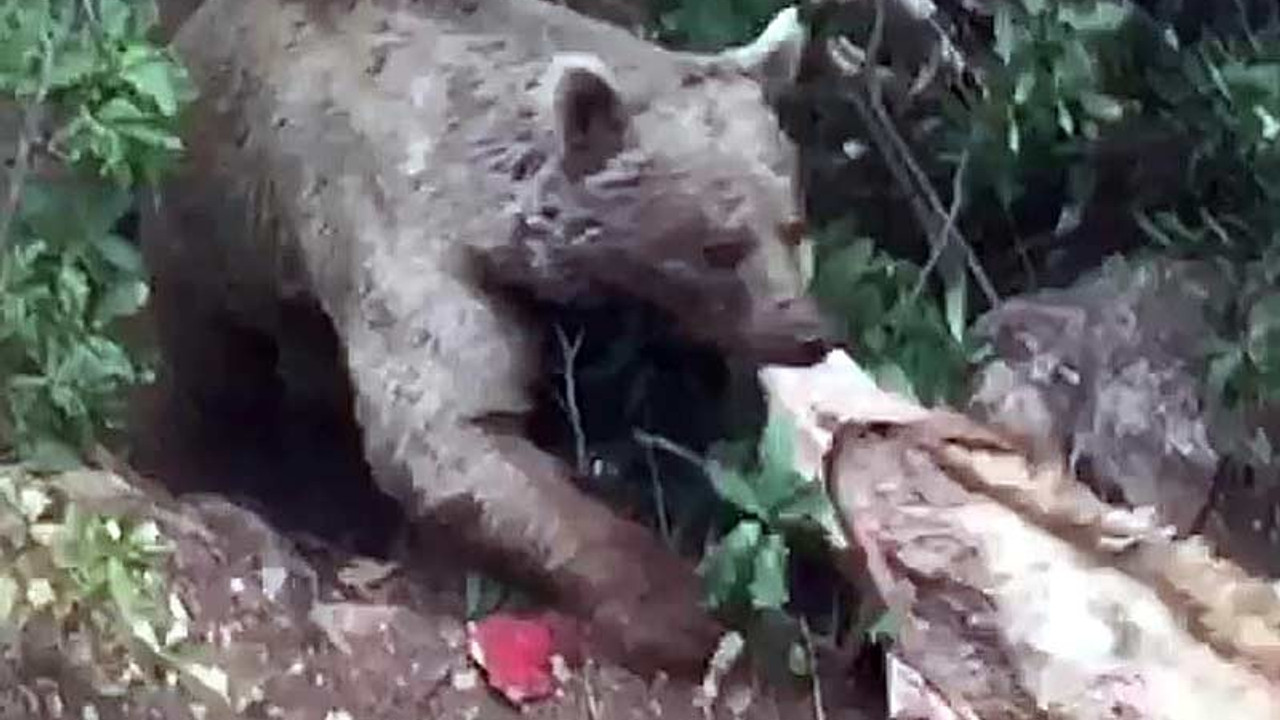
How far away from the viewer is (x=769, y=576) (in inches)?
62.5

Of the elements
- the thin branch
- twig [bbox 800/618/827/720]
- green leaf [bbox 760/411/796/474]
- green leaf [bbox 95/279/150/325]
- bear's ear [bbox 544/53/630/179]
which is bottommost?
twig [bbox 800/618/827/720]

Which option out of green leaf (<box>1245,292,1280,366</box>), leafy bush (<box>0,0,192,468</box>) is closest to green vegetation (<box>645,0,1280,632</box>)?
green leaf (<box>1245,292,1280,366</box>)

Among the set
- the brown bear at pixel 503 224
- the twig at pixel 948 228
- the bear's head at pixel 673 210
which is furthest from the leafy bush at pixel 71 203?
the twig at pixel 948 228

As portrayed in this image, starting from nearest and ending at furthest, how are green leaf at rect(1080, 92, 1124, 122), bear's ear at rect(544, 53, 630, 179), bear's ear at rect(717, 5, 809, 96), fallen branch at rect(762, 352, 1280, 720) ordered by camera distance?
fallen branch at rect(762, 352, 1280, 720)
bear's ear at rect(544, 53, 630, 179)
bear's ear at rect(717, 5, 809, 96)
green leaf at rect(1080, 92, 1124, 122)

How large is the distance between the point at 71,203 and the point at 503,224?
1.01 feet

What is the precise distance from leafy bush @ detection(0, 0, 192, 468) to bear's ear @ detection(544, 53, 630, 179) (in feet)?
0.88

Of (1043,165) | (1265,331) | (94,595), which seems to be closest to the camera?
(94,595)

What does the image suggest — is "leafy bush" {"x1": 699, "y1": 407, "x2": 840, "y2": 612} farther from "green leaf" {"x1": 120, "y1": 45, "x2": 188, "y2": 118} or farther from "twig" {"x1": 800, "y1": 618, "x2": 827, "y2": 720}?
"green leaf" {"x1": 120, "y1": 45, "x2": 188, "y2": 118}

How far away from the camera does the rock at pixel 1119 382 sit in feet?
6.07

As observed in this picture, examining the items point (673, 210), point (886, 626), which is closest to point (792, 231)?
point (673, 210)

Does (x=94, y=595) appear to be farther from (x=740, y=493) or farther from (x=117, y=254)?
(x=740, y=493)

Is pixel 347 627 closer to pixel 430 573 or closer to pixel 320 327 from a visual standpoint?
pixel 430 573

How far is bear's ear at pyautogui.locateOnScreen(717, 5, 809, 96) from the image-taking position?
66.5 inches

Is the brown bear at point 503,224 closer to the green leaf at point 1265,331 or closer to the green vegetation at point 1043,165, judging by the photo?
the green vegetation at point 1043,165
